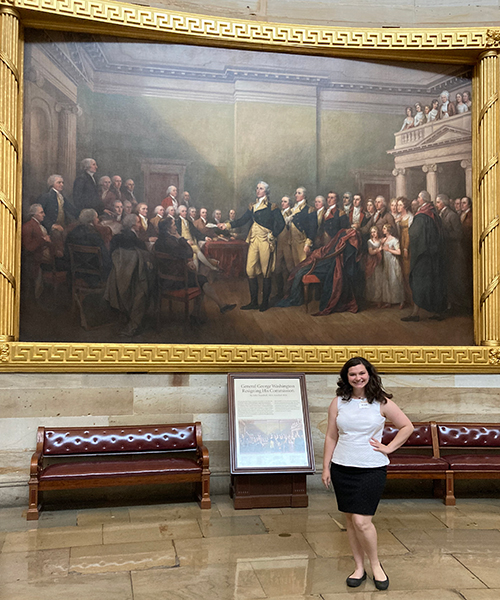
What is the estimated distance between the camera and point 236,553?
5293 millimetres

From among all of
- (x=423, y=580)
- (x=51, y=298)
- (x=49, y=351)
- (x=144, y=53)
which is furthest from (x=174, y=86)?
(x=423, y=580)

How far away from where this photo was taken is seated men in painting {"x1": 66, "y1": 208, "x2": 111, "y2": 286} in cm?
714

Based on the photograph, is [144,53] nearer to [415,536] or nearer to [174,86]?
[174,86]

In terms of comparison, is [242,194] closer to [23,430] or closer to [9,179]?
[9,179]

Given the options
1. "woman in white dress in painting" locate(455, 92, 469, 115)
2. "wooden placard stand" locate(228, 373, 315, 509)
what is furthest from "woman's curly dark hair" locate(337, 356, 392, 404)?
"woman in white dress in painting" locate(455, 92, 469, 115)

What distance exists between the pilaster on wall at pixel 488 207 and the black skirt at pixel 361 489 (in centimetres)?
405

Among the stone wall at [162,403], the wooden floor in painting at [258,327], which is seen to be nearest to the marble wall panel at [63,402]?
the stone wall at [162,403]

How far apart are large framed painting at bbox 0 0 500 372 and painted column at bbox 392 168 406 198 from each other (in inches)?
1.1

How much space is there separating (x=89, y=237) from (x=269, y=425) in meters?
3.11

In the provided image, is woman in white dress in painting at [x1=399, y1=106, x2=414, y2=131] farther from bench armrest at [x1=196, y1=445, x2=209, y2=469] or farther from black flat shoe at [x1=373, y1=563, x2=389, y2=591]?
black flat shoe at [x1=373, y1=563, x2=389, y2=591]

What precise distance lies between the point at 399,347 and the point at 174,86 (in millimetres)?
4382

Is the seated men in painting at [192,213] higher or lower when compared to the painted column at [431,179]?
lower

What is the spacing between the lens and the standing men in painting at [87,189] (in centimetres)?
716

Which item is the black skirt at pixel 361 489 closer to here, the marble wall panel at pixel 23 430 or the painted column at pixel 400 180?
the marble wall panel at pixel 23 430
